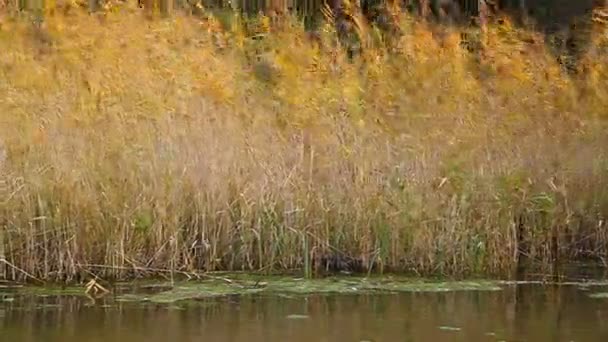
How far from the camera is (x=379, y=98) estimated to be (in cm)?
814

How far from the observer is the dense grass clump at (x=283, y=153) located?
6.47 metres

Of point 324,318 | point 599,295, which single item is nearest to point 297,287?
point 324,318

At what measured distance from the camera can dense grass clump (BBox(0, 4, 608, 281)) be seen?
6469mm

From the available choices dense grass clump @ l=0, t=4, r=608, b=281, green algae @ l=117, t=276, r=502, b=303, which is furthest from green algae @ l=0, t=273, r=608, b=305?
dense grass clump @ l=0, t=4, r=608, b=281

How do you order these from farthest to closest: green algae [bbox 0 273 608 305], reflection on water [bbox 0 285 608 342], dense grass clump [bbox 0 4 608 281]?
dense grass clump [bbox 0 4 608 281]
green algae [bbox 0 273 608 305]
reflection on water [bbox 0 285 608 342]

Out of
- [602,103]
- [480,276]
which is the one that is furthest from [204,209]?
[602,103]

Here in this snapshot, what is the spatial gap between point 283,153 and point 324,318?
65.3 inches

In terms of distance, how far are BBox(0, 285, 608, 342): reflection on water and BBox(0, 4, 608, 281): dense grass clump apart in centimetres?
54

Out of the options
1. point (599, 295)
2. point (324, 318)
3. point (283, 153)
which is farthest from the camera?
point (283, 153)

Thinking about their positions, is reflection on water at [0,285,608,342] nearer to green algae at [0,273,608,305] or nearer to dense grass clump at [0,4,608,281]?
green algae at [0,273,608,305]

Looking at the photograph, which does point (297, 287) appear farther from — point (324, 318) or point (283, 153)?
point (283, 153)

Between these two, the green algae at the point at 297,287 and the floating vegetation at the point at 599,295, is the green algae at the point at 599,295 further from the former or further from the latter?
the green algae at the point at 297,287

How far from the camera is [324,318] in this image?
223 inches

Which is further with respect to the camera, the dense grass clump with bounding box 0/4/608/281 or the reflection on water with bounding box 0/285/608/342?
the dense grass clump with bounding box 0/4/608/281
